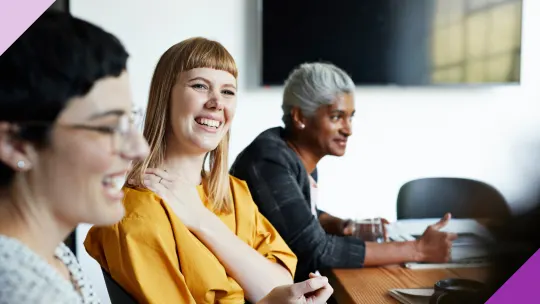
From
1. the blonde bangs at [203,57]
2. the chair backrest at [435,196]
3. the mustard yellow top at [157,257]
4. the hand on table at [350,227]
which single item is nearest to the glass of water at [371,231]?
the hand on table at [350,227]

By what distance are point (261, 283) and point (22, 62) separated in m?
0.51

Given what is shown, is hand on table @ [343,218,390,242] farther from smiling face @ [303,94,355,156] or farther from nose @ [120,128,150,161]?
nose @ [120,128,150,161]

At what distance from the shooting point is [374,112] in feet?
5.91

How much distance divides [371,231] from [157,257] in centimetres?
65

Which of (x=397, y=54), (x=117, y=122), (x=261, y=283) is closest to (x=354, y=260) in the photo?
(x=261, y=283)

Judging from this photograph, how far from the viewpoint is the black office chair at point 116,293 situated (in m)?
0.68

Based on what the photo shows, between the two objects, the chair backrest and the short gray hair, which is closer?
the short gray hair

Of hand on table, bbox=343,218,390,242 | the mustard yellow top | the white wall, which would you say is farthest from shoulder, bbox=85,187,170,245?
the white wall

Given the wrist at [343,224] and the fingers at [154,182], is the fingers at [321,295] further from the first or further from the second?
the wrist at [343,224]

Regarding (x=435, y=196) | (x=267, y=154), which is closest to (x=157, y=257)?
(x=267, y=154)

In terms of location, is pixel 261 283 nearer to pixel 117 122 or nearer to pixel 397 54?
pixel 117 122

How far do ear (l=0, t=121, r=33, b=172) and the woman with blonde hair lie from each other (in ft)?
0.99

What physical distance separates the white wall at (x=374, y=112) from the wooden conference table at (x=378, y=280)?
2.28 feet

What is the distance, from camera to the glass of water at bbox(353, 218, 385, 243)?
4.00ft
